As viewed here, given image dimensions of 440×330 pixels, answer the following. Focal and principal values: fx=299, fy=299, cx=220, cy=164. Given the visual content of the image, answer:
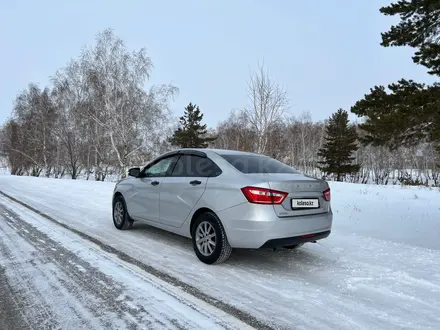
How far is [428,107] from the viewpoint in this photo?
538cm

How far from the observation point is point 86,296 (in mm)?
2979

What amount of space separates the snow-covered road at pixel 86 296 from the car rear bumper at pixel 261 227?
99 cm

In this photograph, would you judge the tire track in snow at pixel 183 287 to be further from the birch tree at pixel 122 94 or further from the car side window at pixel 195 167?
the birch tree at pixel 122 94

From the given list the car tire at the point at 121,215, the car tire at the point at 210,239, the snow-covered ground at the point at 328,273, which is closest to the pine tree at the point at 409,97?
the snow-covered ground at the point at 328,273

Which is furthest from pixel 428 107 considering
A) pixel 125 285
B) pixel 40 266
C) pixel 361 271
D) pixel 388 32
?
pixel 40 266

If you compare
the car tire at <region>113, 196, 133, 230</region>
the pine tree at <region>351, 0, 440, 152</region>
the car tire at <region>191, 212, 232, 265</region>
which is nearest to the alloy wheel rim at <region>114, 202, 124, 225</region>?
the car tire at <region>113, 196, 133, 230</region>

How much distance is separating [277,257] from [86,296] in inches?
103

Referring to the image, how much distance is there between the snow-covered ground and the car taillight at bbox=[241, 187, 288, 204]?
92cm

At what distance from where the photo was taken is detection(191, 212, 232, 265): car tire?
3881 mm

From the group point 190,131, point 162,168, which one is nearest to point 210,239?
point 162,168

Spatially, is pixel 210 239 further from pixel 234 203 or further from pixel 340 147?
pixel 340 147

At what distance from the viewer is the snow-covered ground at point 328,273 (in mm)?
2729

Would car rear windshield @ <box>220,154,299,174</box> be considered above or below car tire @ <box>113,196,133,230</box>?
above

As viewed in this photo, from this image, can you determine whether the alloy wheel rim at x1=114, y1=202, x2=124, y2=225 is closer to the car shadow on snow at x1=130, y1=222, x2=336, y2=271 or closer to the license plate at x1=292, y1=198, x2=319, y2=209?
the car shadow on snow at x1=130, y1=222, x2=336, y2=271
